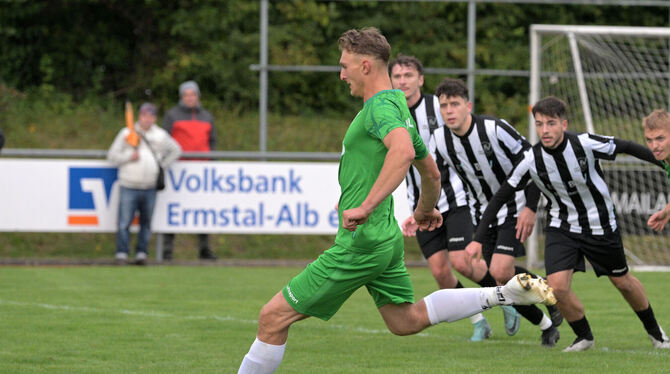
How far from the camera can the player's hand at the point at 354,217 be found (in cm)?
467

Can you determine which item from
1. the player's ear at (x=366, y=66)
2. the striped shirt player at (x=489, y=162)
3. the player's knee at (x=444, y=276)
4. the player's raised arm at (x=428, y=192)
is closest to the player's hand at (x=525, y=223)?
the striped shirt player at (x=489, y=162)

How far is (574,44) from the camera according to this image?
47.5 ft

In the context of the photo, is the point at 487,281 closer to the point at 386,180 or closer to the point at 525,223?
the point at 525,223

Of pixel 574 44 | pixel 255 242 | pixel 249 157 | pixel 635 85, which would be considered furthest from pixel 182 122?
pixel 635 85

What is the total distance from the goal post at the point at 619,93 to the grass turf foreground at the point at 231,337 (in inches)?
99.2

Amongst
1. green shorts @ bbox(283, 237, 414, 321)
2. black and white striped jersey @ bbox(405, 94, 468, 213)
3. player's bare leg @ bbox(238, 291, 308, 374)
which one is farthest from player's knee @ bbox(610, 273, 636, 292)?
player's bare leg @ bbox(238, 291, 308, 374)

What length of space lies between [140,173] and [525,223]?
7069 mm

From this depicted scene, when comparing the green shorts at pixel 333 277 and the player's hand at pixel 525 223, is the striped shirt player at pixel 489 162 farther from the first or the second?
the green shorts at pixel 333 277

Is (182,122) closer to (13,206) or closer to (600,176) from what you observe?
(13,206)

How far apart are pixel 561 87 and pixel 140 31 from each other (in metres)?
7.83

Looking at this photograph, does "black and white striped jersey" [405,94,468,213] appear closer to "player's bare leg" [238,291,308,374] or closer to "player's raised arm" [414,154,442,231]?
"player's raised arm" [414,154,442,231]

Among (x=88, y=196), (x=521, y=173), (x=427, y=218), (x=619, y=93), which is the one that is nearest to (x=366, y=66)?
(x=427, y=218)

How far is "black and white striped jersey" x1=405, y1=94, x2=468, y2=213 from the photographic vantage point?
8.14 metres

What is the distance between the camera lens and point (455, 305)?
17.6ft
